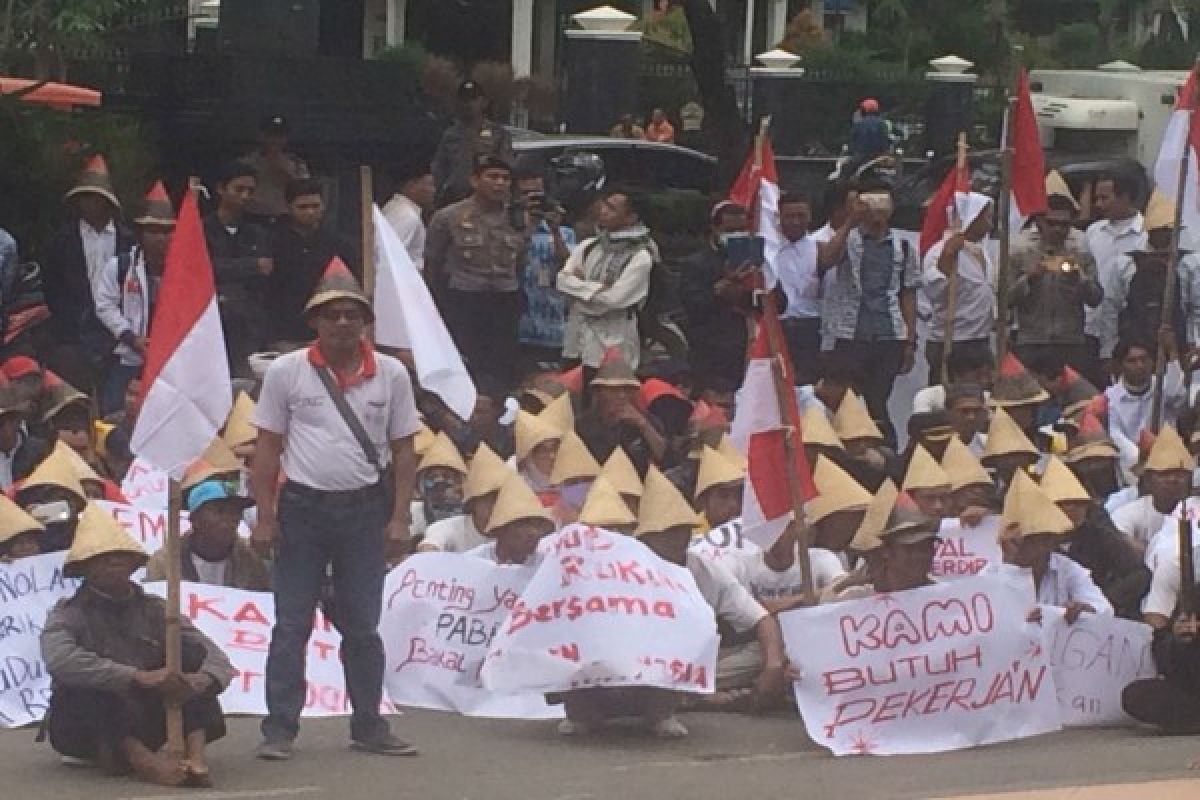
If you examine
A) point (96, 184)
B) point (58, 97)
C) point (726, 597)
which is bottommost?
point (726, 597)

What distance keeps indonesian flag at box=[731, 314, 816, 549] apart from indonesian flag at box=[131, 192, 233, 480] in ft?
7.68

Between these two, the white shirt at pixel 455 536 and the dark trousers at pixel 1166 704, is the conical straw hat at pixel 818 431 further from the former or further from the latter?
the dark trousers at pixel 1166 704

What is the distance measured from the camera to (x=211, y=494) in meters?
11.2

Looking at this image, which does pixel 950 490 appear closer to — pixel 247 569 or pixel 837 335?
pixel 247 569

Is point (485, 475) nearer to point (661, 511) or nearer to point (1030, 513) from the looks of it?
point (661, 511)

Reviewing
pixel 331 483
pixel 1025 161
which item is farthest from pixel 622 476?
pixel 1025 161

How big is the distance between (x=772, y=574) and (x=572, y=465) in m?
1.00

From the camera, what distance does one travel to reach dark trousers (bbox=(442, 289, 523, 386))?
50.6 feet

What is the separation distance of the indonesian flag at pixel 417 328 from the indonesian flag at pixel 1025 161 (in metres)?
5.91

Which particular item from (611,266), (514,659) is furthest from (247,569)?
(611,266)

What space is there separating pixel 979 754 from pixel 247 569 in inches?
123

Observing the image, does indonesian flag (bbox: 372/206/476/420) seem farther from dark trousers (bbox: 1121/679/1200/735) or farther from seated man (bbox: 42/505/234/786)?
dark trousers (bbox: 1121/679/1200/735)

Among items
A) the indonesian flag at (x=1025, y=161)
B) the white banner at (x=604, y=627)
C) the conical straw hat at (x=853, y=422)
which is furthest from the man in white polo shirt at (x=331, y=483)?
the indonesian flag at (x=1025, y=161)

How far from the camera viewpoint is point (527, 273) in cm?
1588
